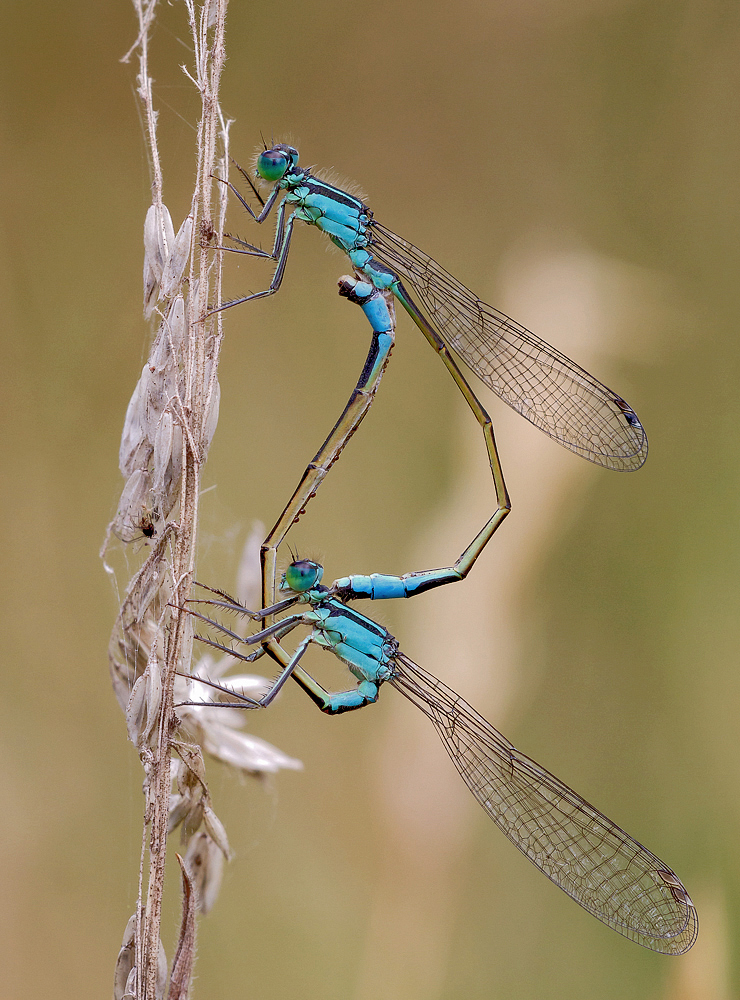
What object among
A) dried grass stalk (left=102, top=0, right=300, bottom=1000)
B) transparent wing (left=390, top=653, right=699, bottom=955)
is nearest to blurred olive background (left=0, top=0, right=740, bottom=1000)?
transparent wing (left=390, top=653, right=699, bottom=955)

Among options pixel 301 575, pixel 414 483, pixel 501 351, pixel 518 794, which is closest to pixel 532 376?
pixel 501 351

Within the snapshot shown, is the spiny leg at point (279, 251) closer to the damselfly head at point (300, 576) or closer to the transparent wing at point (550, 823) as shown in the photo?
the damselfly head at point (300, 576)

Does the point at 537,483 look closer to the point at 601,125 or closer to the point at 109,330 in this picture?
the point at 109,330

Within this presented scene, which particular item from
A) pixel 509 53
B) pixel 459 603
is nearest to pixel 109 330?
pixel 459 603

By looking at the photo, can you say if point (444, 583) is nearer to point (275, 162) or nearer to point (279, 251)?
point (279, 251)

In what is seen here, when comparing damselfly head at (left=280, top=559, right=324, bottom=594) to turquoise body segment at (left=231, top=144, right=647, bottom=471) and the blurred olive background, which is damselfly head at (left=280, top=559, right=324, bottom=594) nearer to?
the blurred olive background
